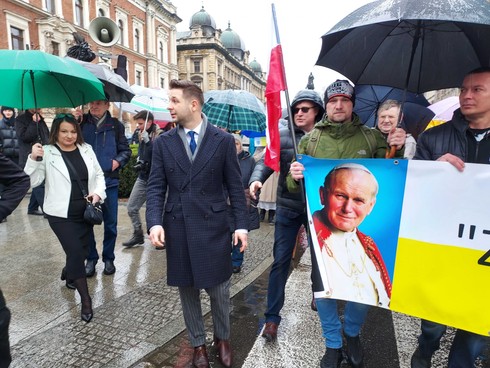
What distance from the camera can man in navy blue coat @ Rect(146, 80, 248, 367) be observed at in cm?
246

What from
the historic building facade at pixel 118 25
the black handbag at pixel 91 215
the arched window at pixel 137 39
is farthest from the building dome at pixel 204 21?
the black handbag at pixel 91 215

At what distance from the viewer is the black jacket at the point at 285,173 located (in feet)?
9.65

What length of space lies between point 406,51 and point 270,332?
2477 mm

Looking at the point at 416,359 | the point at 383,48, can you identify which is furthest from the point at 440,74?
the point at 416,359

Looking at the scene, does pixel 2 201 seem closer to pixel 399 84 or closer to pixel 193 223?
pixel 193 223

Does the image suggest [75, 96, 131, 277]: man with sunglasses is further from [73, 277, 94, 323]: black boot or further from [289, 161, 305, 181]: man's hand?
[289, 161, 305, 181]: man's hand

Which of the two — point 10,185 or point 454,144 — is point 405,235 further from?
point 10,185

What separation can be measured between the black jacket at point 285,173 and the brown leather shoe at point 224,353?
1183mm

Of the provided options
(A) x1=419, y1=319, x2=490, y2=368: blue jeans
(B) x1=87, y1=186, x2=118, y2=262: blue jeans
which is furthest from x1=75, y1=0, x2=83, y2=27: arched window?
(A) x1=419, y1=319, x2=490, y2=368: blue jeans

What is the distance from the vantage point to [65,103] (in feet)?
12.6

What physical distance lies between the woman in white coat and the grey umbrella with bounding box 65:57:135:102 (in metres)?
0.67

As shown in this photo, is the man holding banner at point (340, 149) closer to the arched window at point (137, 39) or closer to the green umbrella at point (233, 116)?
the green umbrella at point (233, 116)

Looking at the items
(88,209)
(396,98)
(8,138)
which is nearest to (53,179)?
(88,209)

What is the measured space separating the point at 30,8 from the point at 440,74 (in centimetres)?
3200
